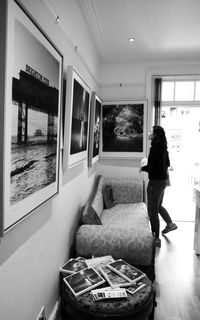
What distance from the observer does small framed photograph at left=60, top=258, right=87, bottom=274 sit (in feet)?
6.75

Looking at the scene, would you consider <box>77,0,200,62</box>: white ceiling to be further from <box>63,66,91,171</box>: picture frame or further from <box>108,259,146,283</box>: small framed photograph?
<box>108,259,146,283</box>: small framed photograph

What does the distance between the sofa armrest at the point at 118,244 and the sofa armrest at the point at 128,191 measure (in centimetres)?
192

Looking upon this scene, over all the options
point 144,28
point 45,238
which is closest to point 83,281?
point 45,238

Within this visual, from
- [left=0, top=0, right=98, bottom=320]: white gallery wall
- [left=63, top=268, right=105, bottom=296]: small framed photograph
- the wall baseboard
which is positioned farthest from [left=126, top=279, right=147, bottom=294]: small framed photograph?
the wall baseboard

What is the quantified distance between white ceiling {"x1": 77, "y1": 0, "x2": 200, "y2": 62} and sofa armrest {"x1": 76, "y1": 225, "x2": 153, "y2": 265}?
7.63 feet

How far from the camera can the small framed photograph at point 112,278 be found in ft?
5.88

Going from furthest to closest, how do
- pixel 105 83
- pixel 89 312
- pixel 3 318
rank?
pixel 105 83 → pixel 89 312 → pixel 3 318

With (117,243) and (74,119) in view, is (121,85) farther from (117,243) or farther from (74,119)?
(117,243)

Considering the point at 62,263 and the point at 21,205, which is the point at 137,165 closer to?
the point at 62,263

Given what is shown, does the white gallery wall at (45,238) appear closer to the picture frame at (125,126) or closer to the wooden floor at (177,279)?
the wooden floor at (177,279)

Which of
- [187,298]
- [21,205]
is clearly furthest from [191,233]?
[21,205]

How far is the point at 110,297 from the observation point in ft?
5.49

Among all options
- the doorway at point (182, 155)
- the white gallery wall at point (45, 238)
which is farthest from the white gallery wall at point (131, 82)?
the white gallery wall at point (45, 238)

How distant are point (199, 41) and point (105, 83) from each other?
1.67m
